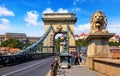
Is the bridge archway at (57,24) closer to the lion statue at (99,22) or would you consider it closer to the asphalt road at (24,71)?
the asphalt road at (24,71)

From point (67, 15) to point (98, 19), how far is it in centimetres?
7966

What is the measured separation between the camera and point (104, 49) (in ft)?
42.7

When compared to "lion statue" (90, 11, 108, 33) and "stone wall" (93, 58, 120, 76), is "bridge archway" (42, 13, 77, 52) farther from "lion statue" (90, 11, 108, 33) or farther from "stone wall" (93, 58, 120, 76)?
"stone wall" (93, 58, 120, 76)

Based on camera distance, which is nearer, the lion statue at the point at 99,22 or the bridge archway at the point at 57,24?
the lion statue at the point at 99,22

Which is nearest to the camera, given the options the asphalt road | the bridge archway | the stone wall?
the stone wall

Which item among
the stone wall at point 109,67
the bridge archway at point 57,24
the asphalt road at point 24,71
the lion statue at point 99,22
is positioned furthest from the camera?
the bridge archway at point 57,24

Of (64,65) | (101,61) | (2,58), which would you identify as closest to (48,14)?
(2,58)

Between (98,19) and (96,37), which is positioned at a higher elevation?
(98,19)

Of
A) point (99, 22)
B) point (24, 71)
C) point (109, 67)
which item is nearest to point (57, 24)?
point (24, 71)

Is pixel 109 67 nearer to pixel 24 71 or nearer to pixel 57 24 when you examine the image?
pixel 24 71

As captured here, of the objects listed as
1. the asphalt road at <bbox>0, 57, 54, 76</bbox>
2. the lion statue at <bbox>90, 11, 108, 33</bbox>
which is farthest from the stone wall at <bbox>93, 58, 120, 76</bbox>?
the asphalt road at <bbox>0, 57, 54, 76</bbox>

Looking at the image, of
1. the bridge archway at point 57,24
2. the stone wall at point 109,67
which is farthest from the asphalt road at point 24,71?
the bridge archway at point 57,24

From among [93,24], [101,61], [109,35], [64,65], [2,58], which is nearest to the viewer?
[101,61]

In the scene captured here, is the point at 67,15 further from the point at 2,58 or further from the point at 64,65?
the point at 64,65
